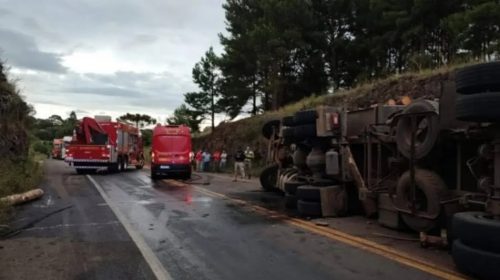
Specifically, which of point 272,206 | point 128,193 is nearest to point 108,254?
point 272,206

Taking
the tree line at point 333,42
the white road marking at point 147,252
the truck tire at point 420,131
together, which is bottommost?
the white road marking at point 147,252

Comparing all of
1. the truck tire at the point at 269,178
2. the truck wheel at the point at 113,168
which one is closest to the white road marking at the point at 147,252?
the truck tire at the point at 269,178

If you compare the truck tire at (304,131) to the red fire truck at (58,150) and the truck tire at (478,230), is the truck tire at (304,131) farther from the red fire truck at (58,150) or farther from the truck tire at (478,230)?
the red fire truck at (58,150)

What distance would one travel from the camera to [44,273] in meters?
7.28

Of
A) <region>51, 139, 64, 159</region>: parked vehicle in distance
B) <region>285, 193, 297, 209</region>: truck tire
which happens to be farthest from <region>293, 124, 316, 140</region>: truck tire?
<region>51, 139, 64, 159</region>: parked vehicle in distance

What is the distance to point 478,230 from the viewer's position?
6609mm

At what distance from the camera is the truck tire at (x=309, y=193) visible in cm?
1212

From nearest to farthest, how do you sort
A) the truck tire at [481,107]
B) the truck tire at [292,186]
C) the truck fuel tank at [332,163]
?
the truck tire at [481,107], the truck fuel tank at [332,163], the truck tire at [292,186]

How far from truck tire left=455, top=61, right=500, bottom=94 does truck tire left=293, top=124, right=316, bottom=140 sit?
5.48m

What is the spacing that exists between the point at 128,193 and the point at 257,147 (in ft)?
69.6

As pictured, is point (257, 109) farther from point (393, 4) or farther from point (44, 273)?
point (44, 273)

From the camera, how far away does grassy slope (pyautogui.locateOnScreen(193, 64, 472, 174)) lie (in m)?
23.8

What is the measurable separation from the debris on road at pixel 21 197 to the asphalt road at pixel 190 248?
73 centimetres

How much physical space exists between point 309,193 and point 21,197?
27.3 ft
